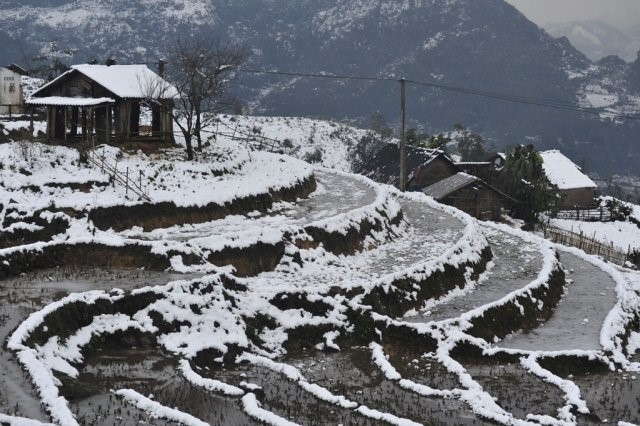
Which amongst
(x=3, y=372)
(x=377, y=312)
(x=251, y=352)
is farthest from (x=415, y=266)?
(x=3, y=372)

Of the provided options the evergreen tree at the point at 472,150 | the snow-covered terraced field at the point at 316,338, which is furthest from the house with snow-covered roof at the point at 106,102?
the evergreen tree at the point at 472,150

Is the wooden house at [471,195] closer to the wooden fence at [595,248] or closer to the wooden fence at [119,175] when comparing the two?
the wooden fence at [595,248]

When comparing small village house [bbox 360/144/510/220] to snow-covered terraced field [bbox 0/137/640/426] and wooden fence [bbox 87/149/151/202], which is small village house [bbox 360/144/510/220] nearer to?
snow-covered terraced field [bbox 0/137/640/426]

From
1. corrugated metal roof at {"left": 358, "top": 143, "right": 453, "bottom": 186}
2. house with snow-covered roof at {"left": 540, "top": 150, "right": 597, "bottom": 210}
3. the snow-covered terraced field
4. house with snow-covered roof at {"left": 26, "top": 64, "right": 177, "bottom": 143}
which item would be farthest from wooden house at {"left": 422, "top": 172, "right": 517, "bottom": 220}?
house with snow-covered roof at {"left": 26, "top": 64, "right": 177, "bottom": 143}

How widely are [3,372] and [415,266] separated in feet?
56.0

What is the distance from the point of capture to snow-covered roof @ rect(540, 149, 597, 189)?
256ft

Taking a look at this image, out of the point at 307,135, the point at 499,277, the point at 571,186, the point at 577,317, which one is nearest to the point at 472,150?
the point at 307,135

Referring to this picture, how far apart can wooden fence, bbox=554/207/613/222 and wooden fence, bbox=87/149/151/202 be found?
46.7 meters

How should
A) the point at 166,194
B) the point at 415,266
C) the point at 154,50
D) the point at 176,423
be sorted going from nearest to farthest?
the point at 176,423
the point at 415,266
the point at 166,194
the point at 154,50

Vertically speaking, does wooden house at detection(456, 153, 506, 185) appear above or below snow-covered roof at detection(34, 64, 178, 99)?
below

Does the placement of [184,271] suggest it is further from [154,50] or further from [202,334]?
[154,50]

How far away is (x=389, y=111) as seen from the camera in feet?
625

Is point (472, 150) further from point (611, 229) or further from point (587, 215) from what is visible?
point (611, 229)

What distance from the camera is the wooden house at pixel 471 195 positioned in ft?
196
